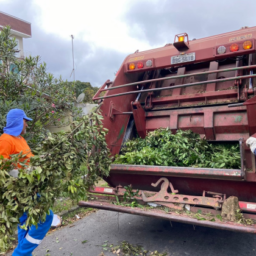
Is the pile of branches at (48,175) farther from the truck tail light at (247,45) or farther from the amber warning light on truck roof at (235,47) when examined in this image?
the truck tail light at (247,45)

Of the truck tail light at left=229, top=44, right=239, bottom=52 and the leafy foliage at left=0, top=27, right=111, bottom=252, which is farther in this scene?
the truck tail light at left=229, top=44, right=239, bottom=52

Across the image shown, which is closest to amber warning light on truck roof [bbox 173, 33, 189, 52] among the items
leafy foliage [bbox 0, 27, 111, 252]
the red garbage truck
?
the red garbage truck

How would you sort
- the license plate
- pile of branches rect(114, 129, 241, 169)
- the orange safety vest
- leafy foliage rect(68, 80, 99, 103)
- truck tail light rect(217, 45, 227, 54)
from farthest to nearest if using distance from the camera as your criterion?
leafy foliage rect(68, 80, 99, 103)
the license plate
truck tail light rect(217, 45, 227, 54)
pile of branches rect(114, 129, 241, 169)
the orange safety vest

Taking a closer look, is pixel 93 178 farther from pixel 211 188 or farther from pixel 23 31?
pixel 23 31

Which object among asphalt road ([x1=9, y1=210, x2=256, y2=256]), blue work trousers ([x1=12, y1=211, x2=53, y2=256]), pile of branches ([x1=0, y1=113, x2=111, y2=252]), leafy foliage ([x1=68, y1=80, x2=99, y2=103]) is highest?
leafy foliage ([x1=68, y1=80, x2=99, y2=103])

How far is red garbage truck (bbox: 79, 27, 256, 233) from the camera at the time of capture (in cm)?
259

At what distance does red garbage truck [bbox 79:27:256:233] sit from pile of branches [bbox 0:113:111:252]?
54 cm

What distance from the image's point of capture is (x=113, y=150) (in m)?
3.59

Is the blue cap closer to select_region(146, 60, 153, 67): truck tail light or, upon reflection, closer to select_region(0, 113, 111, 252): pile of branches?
select_region(0, 113, 111, 252): pile of branches

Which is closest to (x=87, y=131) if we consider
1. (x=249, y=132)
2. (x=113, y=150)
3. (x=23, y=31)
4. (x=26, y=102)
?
(x=113, y=150)

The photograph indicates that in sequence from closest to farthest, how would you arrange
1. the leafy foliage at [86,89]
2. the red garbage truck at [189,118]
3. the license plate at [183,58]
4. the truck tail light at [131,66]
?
1. the red garbage truck at [189,118]
2. the license plate at [183,58]
3. the truck tail light at [131,66]
4. the leafy foliage at [86,89]

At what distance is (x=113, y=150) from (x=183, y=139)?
39.6 inches

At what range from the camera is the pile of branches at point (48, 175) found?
2.02 m

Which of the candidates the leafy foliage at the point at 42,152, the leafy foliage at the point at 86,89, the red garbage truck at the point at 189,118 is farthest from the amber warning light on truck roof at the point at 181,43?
the leafy foliage at the point at 86,89
